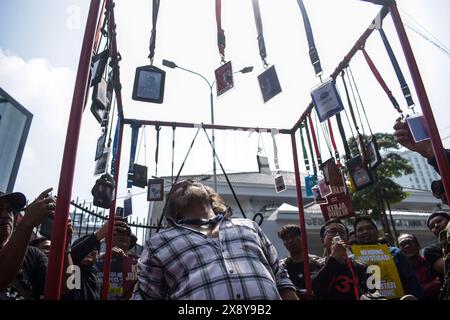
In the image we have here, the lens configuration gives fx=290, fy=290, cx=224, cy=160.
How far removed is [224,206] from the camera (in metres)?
1.77

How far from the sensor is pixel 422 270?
11.2 feet

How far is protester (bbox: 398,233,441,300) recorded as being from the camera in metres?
3.02

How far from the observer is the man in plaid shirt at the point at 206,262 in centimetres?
125

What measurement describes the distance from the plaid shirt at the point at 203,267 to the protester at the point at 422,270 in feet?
7.15

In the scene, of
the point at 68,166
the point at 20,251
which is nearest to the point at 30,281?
the point at 20,251

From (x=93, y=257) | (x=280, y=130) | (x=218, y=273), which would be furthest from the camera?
(x=280, y=130)

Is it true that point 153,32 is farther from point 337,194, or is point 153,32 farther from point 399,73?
point 337,194

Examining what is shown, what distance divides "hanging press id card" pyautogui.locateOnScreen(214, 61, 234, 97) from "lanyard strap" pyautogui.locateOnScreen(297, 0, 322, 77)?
675mm

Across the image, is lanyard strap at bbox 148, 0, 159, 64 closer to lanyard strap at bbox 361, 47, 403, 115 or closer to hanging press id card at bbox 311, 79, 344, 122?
hanging press id card at bbox 311, 79, 344, 122

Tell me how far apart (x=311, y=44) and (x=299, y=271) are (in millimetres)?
2434

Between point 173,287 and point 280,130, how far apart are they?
323 cm

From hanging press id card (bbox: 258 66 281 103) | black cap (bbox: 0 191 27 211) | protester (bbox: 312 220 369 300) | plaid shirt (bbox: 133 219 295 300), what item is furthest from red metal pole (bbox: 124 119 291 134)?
plaid shirt (bbox: 133 219 295 300)
